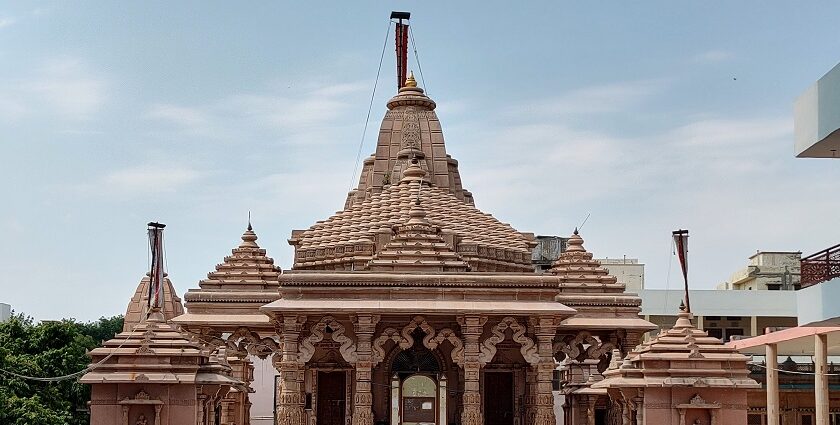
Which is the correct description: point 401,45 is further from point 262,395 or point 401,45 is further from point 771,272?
point 771,272

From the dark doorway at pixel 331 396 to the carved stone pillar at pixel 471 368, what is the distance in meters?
4.79

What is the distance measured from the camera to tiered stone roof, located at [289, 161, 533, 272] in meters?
30.1

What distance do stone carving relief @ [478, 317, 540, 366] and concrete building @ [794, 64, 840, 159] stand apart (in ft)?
28.2

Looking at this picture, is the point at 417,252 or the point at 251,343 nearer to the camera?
the point at 417,252

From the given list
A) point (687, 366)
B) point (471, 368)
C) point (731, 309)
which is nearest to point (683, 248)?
point (687, 366)

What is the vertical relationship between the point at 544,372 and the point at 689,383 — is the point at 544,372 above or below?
above

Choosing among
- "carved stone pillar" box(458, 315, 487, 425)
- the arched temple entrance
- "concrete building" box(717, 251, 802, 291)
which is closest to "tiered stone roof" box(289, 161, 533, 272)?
the arched temple entrance

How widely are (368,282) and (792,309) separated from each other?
2719 cm

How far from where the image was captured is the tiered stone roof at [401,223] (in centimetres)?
3011

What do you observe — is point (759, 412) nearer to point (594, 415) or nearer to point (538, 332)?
point (594, 415)

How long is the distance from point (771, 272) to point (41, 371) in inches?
1358

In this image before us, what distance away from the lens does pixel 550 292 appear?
26.1 m

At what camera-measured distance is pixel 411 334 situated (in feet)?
90.3

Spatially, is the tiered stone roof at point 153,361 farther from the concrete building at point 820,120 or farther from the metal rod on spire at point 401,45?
the metal rod on spire at point 401,45
